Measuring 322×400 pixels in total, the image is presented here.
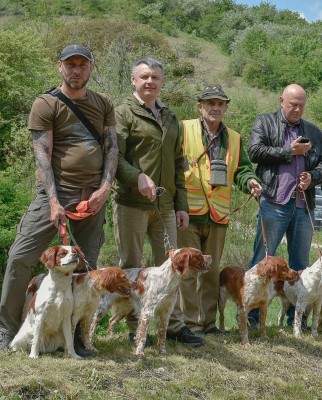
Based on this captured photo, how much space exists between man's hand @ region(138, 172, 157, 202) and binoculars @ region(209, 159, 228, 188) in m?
1.14

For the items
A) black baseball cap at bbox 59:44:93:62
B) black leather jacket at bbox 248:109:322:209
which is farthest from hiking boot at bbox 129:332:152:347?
black baseball cap at bbox 59:44:93:62

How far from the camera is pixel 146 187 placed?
18.6ft

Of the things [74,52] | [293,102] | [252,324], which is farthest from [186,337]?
[74,52]

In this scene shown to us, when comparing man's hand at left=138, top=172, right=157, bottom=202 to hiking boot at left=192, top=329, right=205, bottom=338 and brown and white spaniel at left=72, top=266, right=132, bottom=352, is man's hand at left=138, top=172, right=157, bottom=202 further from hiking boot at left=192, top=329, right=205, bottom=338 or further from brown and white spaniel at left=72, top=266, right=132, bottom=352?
hiking boot at left=192, top=329, right=205, bottom=338

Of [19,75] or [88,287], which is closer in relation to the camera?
[88,287]

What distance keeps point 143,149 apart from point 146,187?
1.78ft

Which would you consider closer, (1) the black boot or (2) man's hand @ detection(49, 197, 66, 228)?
(2) man's hand @ detection(49, 197, 66, 228)

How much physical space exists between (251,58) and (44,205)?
60.3m

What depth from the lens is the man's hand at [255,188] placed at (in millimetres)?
6730

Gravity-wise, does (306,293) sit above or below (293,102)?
below

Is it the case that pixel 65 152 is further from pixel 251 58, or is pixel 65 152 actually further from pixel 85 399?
pixel 251 58

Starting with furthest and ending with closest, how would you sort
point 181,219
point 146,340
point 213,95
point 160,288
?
point 213,95, point 181,219, point 146,340, point 160,288

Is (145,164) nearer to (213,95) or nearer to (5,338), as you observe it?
(213,95)

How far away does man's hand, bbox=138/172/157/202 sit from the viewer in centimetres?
568
